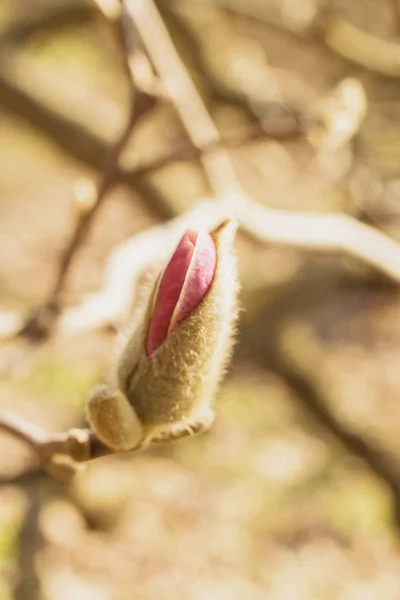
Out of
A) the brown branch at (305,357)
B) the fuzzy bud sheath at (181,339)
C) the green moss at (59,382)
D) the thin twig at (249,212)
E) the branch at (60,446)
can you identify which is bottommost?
the brown branch at (305,357)

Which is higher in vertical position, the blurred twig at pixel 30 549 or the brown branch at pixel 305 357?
the blurred twig at pixel 30 549

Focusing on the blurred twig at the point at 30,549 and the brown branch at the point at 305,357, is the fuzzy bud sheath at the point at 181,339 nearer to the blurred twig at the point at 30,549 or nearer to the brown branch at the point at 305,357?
the blurred twig at the point at 30,549

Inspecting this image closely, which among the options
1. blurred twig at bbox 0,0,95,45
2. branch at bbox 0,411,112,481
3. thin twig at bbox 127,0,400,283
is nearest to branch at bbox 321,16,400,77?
thin twig at bbox 127,0,400,283

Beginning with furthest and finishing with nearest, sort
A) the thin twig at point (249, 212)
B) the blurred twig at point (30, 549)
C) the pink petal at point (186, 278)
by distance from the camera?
1. the blurred twig at point (30, 549)
2. the thin twig at point (249, 212)
3. the pink petal at point (186, 278)

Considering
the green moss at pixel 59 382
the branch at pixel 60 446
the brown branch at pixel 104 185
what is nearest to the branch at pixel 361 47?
the green moss at pixel 59 382

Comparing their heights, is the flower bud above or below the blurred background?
above

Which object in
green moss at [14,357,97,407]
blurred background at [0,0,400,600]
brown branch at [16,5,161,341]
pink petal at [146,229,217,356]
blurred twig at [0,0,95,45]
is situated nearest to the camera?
pink petal at [146,229,217,356]

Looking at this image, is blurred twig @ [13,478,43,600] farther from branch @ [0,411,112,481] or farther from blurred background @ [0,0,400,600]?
branch @ [0,411,112,481]

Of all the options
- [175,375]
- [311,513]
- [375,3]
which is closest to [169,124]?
[375,3]
